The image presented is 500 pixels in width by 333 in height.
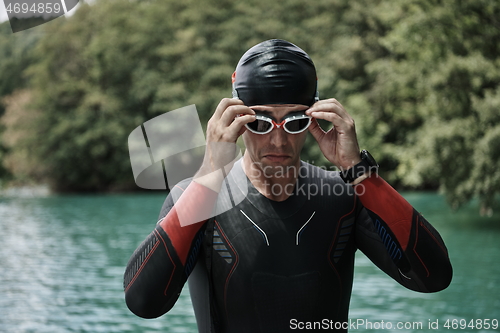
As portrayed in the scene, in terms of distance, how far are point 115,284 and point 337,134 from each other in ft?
37.9

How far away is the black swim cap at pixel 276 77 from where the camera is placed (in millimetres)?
1958

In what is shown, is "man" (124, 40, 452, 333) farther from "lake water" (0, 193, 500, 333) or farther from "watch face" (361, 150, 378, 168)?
"lake water" (0, 193, 500, 333)

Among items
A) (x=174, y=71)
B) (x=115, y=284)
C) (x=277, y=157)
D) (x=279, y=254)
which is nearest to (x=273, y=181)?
(x=277, y=157)

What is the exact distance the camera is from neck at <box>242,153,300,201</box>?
209 centimetres

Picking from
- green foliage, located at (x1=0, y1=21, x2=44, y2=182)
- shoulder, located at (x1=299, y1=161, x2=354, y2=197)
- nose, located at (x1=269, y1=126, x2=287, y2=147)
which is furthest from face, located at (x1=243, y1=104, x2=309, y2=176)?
green foliage, located at (x1=0, y1=21, x2=44, y2=182)

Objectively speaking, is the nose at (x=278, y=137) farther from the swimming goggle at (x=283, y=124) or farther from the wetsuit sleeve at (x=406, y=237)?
the wetsuit sleeve at (x=406, y=237)

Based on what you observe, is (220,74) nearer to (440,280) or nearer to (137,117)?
(137,117)

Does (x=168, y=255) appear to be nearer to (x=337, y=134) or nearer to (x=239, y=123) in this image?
(x=239, y=123)

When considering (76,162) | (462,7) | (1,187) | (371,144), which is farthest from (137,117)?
(462,7)

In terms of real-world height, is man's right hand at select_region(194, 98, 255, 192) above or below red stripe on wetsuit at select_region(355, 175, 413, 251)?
above

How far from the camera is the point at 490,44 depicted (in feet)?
61.0

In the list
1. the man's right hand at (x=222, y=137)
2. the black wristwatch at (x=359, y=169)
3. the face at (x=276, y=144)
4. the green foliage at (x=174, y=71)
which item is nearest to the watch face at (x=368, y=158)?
the black wristwatch at (x=359, y=169)

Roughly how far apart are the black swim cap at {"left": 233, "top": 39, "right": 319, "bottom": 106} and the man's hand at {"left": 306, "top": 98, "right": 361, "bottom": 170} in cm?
8

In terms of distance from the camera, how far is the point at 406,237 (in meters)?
1.95
